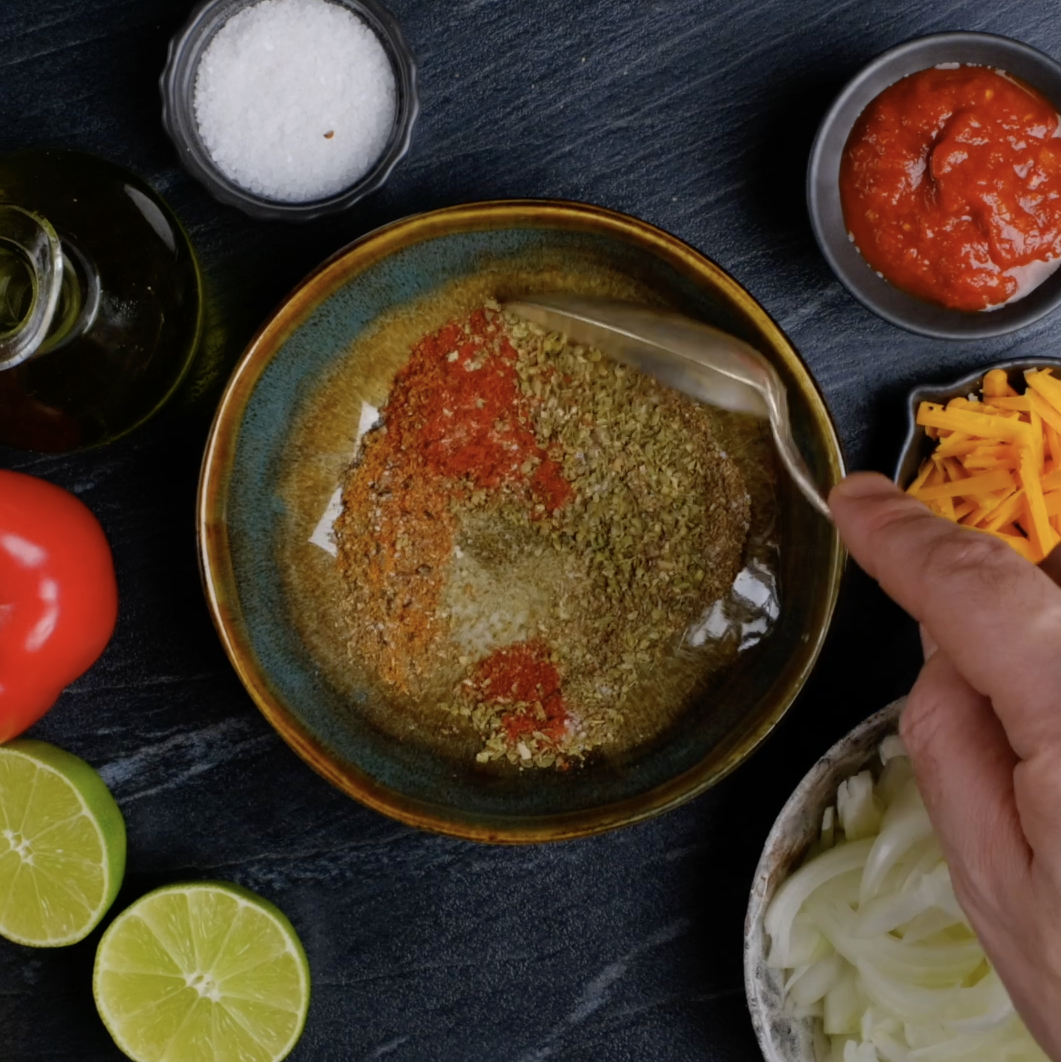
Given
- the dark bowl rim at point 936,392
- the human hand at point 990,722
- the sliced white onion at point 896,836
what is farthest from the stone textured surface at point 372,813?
the human hand at point 990,722

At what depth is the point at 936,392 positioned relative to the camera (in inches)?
61.9

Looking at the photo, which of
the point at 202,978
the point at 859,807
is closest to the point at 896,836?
the point at 859,807

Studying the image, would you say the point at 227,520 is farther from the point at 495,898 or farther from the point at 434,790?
the point at 495,898

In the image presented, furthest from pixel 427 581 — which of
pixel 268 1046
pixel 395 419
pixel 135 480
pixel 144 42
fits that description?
pixel 144 42

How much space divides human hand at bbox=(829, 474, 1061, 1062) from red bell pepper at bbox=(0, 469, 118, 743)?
3.31ft

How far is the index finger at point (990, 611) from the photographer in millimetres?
945

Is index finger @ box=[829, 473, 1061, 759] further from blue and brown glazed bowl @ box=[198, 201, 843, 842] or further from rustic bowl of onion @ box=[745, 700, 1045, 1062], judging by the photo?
rustic bowl of onion @ box=[745, 700, 1045, 1062]

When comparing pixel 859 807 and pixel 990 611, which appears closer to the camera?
pixel 990 611

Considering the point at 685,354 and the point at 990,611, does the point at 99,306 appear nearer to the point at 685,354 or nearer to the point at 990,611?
the point at 685,354

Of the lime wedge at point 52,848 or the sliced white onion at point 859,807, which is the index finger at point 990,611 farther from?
the lime wedge at point 52,848

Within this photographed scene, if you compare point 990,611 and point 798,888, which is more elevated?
point 990,611

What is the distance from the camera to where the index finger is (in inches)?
37.2

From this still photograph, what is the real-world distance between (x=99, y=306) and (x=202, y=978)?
0.98 metres

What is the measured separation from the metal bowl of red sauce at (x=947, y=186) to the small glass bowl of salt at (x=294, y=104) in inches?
24.1
